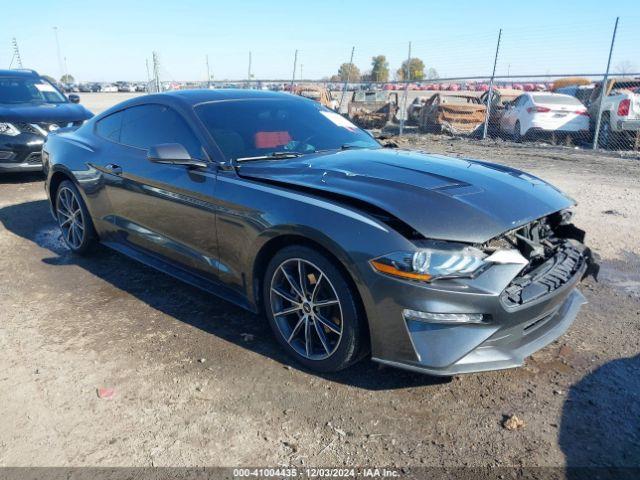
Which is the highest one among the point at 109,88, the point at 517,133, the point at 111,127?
the point at 111,127

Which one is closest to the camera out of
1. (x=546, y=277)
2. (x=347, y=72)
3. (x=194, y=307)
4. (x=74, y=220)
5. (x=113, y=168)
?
(x=546, y=277)

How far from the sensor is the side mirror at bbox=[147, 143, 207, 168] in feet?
11.3

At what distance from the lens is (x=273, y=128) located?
12.7 feet

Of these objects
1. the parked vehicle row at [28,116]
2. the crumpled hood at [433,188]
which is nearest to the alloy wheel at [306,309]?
the crumpled hood at [433,188]

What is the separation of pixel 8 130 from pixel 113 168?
16.0 feet

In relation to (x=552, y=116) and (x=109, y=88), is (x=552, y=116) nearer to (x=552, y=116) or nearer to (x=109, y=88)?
(x=552, y=116)

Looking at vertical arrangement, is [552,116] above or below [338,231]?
below

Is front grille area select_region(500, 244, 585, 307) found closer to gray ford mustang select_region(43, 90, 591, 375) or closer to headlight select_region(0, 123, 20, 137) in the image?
gray ford mustang select_region(43, 90, 591, 375)

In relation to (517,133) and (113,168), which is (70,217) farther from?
(517,133)

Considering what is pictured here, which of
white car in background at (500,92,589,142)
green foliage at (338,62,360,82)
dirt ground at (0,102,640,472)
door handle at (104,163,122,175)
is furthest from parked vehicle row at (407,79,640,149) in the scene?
door handle at (104,163,122,175)

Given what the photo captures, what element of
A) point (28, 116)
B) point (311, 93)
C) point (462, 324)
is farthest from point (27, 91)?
point (311, 93)

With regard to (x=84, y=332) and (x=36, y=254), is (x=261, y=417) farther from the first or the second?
(x=36, y=254)

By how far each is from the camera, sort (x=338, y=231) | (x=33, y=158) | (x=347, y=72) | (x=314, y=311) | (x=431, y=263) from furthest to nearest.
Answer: (x=347, y=72) < (x=33, y=158) < (x=314, y=311) < (x=338, y=231) < (x=431, y=263)

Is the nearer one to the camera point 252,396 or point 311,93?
point 252,396
